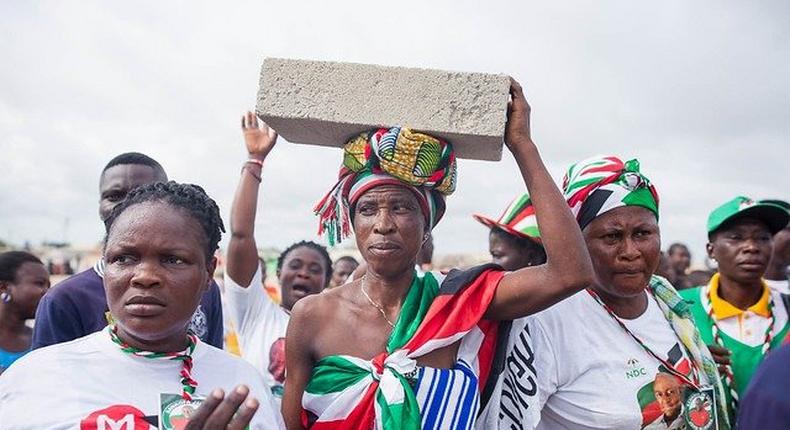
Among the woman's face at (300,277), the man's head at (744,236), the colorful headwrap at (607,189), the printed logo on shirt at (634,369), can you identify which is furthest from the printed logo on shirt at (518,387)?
the woman's face at (300,277)

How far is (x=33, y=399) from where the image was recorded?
6.34ft

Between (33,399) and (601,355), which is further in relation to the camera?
(601,355)

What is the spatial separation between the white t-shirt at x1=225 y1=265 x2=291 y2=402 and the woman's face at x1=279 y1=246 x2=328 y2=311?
66 centimetres

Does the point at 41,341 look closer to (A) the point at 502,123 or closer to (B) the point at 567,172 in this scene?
(A) the point at 502,123

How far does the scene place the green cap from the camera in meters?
4.09

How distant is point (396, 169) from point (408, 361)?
68cm

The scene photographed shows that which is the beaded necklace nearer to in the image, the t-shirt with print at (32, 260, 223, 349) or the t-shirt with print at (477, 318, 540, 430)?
the t-shirt with print at (32, 260, 223, 349)

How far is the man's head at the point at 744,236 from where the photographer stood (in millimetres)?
4094

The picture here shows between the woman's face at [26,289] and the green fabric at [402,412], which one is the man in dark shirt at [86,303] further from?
the woman's face at [26,289]

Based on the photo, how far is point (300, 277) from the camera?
5.47 metres

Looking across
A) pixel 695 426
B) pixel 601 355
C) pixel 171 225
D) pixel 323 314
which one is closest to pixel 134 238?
pixel 171 225

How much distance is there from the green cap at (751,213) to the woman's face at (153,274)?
3.26m

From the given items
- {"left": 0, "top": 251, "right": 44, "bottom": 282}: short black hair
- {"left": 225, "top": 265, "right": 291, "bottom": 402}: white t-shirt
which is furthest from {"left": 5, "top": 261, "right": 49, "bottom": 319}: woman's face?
{"left": 225, "top": 265, "right": 291, "bottom": 402}: white t-shirt

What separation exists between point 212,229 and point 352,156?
0.61 meters
